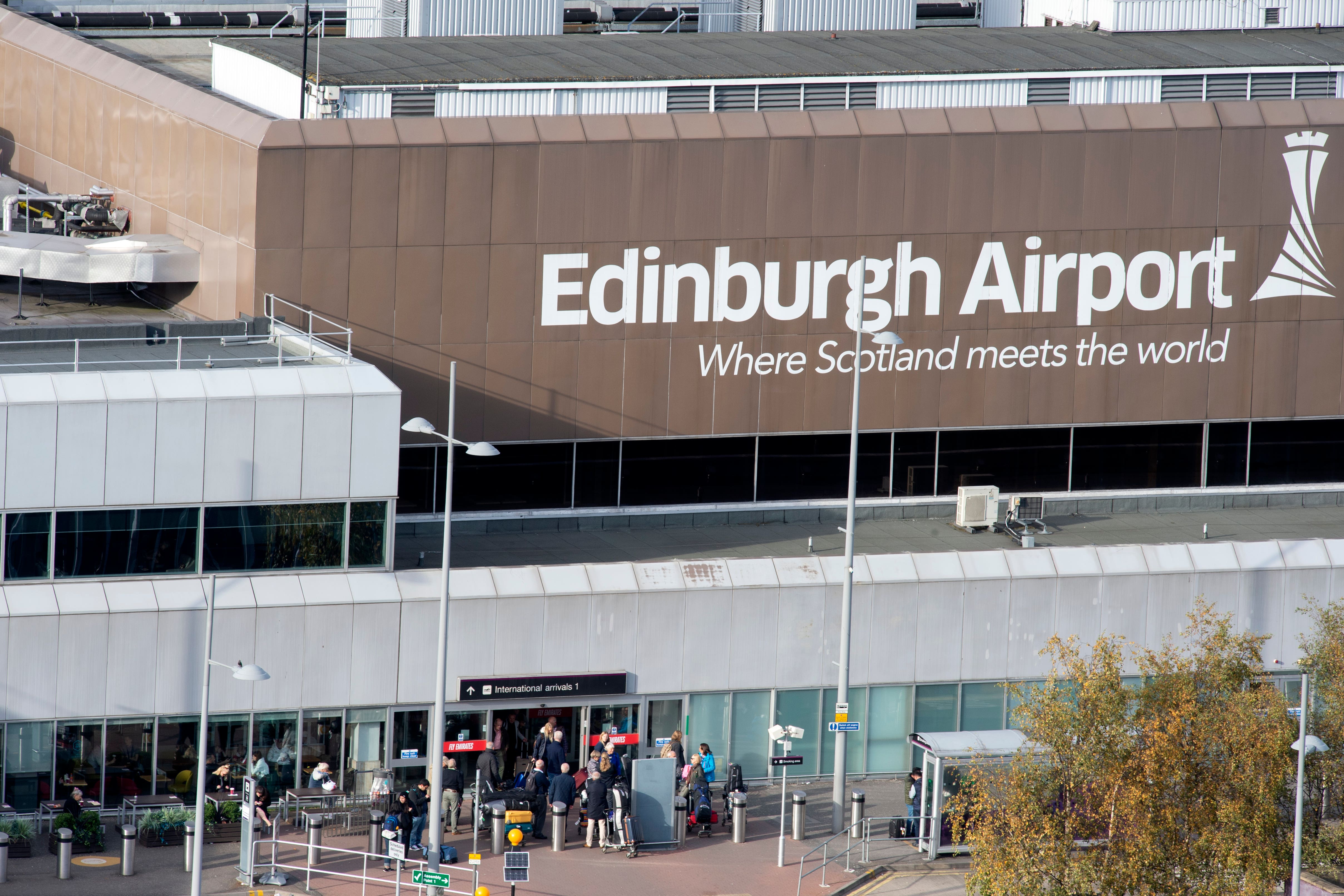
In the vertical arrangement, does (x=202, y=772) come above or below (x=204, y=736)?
below

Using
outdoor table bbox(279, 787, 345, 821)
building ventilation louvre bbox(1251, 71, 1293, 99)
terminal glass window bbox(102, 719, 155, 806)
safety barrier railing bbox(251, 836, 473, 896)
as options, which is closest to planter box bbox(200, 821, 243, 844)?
safety barrier railing bbox(251, 836, 473, 896)

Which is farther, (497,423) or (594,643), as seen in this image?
(497,423)

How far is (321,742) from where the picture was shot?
111 ft

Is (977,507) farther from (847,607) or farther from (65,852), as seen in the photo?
(65,852)

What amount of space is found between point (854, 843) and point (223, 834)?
33.8 ft

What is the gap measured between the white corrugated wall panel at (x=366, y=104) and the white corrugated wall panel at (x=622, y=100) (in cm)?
354

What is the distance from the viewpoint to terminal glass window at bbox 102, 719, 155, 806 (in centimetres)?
3247

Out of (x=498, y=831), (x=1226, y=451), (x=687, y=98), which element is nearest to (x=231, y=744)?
(x=498, y=831)

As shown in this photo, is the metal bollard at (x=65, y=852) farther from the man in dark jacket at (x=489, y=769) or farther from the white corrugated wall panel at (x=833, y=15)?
the white corrugated wall panel at (x=833, y=15)

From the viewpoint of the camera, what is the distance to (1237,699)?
27516mm

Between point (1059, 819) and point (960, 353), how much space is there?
15.6 meters

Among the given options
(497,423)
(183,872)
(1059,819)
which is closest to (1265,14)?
(497,423)

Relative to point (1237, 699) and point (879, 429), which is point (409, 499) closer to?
point (879, 429)

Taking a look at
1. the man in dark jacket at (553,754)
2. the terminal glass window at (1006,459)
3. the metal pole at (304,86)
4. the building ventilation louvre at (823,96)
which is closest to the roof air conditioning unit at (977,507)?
the terminal glass window at (1006,459)
